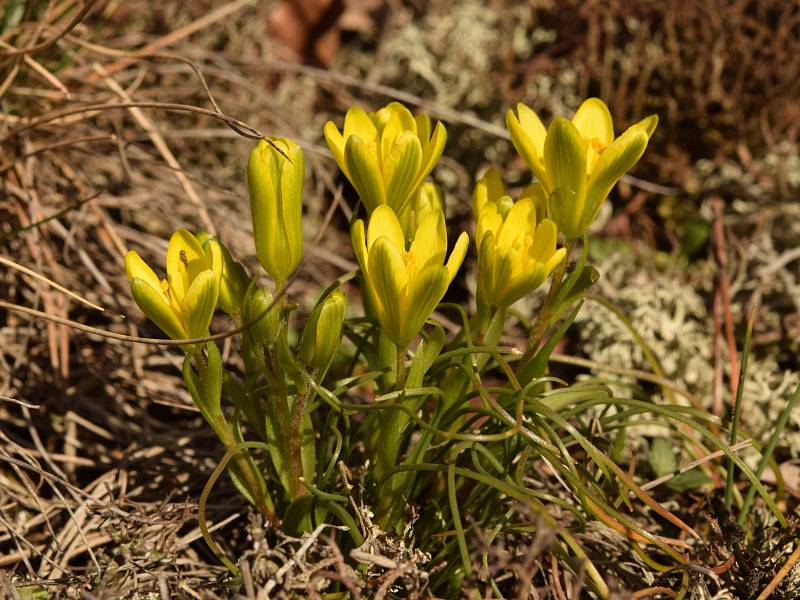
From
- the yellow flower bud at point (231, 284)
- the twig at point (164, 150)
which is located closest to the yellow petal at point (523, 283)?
the yellow flower bud at point (231, 284)

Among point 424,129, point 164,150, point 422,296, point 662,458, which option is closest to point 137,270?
point 422,296

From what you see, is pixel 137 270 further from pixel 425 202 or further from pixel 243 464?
pixel 425 202

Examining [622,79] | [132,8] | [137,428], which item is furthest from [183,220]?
[622,79]

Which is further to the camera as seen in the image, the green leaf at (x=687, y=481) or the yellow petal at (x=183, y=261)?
the green leaf at (x=687, y=481)

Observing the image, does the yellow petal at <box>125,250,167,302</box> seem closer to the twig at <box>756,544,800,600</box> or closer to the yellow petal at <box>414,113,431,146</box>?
the yellow petal at <box>414,113,431,146</box>

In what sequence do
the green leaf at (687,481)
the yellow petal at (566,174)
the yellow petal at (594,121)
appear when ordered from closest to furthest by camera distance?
the yellow petal at (566,174) → the yellow petal at (594,121) → the green leaf at (687,481)

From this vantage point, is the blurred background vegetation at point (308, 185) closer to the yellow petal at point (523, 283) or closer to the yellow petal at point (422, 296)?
the yellow petal at point (422, 296)
